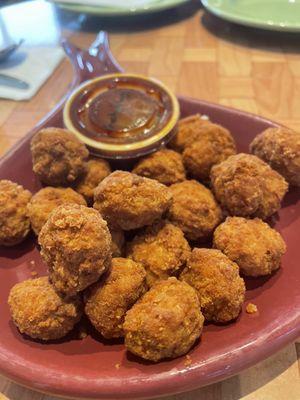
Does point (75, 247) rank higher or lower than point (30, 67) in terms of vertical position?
higher

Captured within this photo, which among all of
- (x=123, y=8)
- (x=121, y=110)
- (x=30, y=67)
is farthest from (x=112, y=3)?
(x=121, y=110)

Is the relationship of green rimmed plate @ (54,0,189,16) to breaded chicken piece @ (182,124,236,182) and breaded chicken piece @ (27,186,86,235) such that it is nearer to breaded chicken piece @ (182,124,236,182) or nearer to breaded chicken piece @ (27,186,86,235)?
breaded chicken piece @ (182,124,236,182)

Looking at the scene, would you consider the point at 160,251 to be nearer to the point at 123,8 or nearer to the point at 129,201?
the point at 129,201

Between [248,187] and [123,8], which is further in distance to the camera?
[123,8]

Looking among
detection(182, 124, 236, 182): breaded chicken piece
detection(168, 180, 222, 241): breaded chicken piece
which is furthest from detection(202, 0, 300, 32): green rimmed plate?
detection(168, 180, 222, 241): breaded chicken piece

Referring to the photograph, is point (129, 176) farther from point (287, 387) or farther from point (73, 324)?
point (287, 387)

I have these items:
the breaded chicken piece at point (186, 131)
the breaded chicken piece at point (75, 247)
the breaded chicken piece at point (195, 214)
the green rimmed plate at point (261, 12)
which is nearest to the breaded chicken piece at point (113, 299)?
the breaded chicken piece at point (75, 247)

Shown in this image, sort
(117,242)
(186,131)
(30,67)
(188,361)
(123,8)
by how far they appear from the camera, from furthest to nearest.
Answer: (123,8), (30,67), (186,131), (117,242), (188,361)

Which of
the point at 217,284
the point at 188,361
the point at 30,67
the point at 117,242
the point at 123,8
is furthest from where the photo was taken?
the point at 123,8
